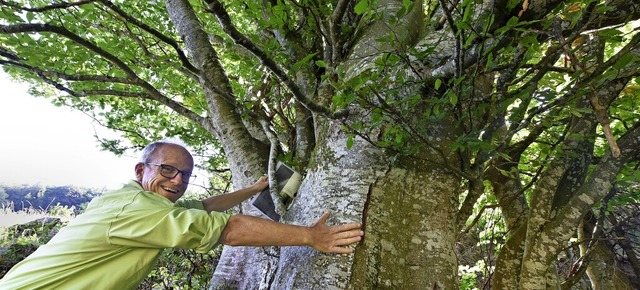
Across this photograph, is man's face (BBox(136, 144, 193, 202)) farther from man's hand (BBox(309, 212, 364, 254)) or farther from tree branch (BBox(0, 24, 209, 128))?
man's hand (BBox(309, 212, 364, 254))

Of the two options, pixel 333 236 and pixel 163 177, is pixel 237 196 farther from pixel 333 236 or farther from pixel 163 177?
pixel 333 236

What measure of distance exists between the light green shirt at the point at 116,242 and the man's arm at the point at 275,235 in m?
0.06

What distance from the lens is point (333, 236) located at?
1.73 meters

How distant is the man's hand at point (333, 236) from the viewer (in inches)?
66.7

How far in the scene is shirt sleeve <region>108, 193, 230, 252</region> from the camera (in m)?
1.49

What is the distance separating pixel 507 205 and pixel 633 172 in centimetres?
93

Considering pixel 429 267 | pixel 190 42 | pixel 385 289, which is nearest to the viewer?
pixel 385 289

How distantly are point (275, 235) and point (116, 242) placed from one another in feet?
2.43

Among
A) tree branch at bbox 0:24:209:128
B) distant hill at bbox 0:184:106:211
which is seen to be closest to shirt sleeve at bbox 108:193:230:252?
tree branch at bbox 0:24:209:128

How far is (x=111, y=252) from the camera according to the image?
5.41 ft

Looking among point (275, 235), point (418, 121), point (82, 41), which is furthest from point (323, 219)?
point (82, 41)

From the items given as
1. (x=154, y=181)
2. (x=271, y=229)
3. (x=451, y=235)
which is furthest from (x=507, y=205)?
(x=154, y=181)

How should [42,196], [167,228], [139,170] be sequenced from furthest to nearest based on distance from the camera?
[42,196]
[139,170]
[167,228]

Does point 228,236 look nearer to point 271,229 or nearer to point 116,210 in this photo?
point 271,229
